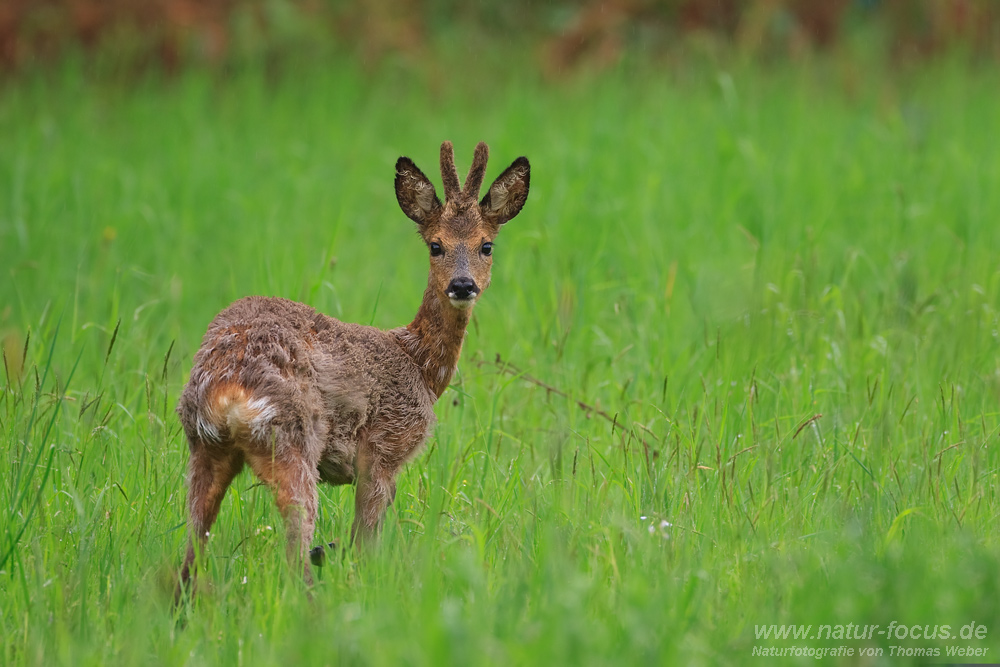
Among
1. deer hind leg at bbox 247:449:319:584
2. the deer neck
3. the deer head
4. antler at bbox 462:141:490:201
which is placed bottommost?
deer hind leg at bbox 247:449:319:584

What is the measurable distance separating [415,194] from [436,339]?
0.57 metres

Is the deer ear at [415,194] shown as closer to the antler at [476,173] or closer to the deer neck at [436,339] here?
the antler at [476,173]

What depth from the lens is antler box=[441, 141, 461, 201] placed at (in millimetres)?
4637

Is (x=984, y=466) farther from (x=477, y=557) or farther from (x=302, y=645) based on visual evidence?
(x=302, y=645)

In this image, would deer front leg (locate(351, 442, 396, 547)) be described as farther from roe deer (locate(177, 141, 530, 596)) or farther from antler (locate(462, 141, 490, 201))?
antler (locate(462, 141, 490, 201))

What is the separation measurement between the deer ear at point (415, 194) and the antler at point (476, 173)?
0.13 m

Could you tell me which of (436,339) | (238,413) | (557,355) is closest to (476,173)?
(436,339)

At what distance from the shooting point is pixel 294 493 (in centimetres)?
366

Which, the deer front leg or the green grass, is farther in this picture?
the deer front leg

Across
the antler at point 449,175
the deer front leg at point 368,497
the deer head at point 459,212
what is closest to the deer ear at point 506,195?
the deer head at point 459,212

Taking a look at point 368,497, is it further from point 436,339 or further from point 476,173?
point 476,173

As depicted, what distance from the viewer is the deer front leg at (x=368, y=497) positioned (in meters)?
4.07

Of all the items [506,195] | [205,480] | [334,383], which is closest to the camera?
[205,480]

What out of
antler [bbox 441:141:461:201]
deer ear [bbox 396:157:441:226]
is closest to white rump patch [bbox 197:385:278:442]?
deer ear [bbox 396:157:441:226]
